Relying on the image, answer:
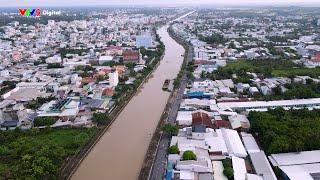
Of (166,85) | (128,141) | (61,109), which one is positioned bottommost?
(128,141)

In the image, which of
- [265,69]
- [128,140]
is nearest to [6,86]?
[128,140]

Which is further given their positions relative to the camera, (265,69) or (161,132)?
(265,69)

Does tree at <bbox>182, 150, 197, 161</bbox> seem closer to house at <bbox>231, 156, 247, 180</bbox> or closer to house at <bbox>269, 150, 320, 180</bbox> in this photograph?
house at <bbox>231, 156, 247, 180</bbox>

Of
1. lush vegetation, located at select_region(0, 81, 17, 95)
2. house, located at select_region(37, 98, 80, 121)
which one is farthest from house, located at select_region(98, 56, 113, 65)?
house, located at select_region(37, 98, 80, 121)

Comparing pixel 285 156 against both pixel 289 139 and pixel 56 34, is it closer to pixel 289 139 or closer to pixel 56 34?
pixel 289 139

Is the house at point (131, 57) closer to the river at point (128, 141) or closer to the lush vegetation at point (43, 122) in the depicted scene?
the river at point (128, 141)

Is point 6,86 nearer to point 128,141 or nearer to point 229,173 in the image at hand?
point 128,141
